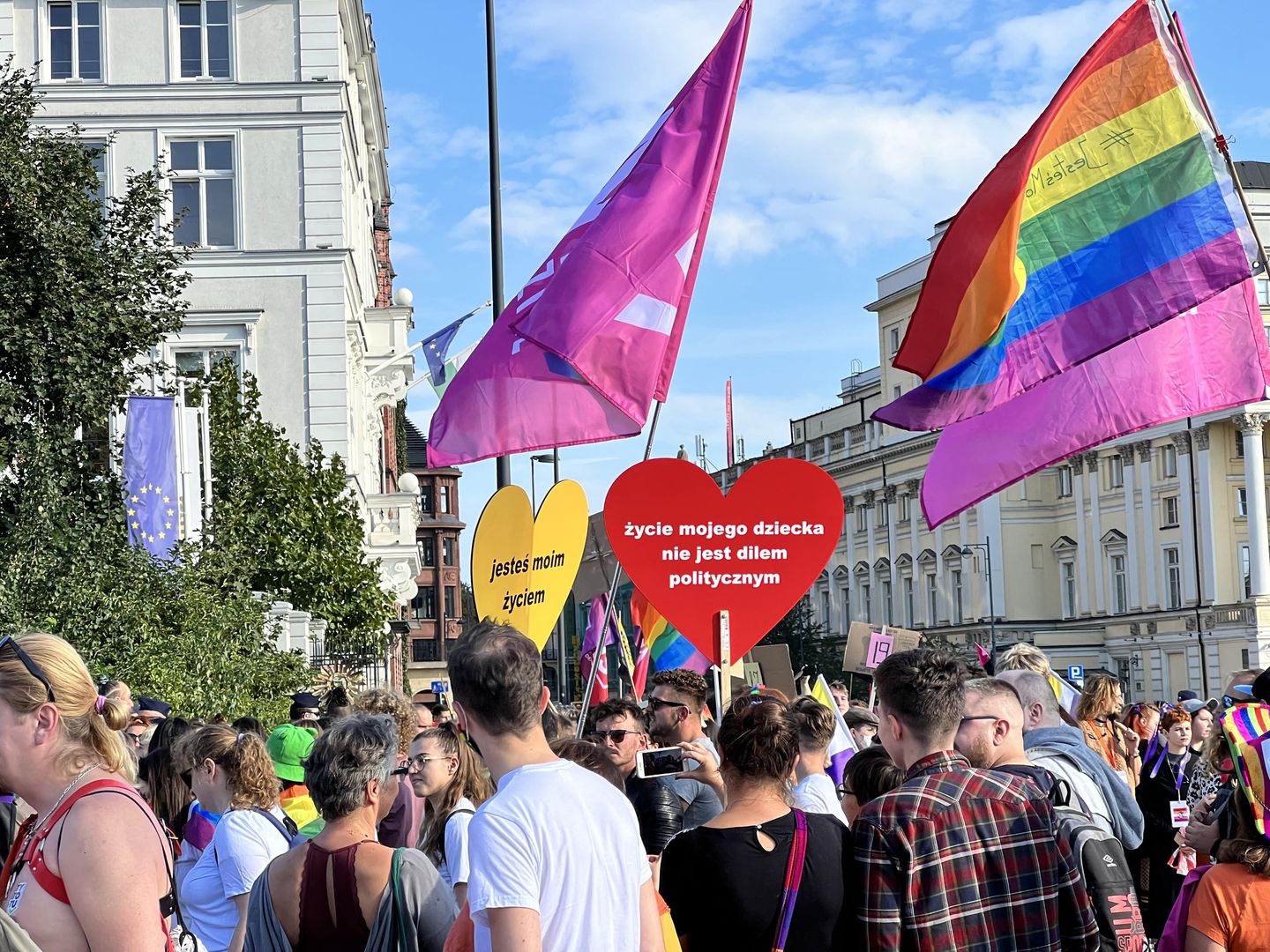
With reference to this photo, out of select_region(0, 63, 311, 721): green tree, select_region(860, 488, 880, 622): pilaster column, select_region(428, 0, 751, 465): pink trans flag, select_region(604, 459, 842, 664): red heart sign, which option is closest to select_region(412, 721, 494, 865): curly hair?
select_region(604, 459, 842, 664): red heart sign

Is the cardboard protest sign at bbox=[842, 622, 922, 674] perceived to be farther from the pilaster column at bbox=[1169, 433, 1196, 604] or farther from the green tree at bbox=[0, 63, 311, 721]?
the pilaster column at bbox=[1169, 433, 1196, 604]

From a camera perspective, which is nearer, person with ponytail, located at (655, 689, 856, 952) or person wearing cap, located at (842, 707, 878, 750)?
person with ponytail, located at (655, 689, 856, 952)

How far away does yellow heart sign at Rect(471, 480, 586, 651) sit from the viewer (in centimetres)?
1196

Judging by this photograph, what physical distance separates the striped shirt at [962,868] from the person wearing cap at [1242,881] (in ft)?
1.52

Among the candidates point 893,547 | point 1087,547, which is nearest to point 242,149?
point 1087,547

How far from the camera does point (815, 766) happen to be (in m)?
7.11

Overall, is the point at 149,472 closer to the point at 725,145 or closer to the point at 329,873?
the point at 725,145

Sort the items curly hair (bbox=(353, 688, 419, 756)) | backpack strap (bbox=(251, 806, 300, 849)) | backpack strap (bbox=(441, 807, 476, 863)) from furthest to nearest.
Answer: curly hair (bbox=(353, 688, 419, 756))
backpack strap (bbox=(251, 806, 300, 849))
backpack strap (bbox=(441, 807, 476, 863))

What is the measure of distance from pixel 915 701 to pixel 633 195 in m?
6.64

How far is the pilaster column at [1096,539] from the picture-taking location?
8912cm

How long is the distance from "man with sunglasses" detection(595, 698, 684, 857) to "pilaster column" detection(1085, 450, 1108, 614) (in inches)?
3263

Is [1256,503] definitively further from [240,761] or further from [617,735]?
[240,761]

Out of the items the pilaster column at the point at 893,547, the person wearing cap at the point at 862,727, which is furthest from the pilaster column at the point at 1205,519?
the person wearing cap at the point at 862,727

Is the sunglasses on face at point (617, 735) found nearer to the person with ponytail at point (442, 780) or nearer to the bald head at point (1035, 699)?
the person with ponytail at point (442, 780)
